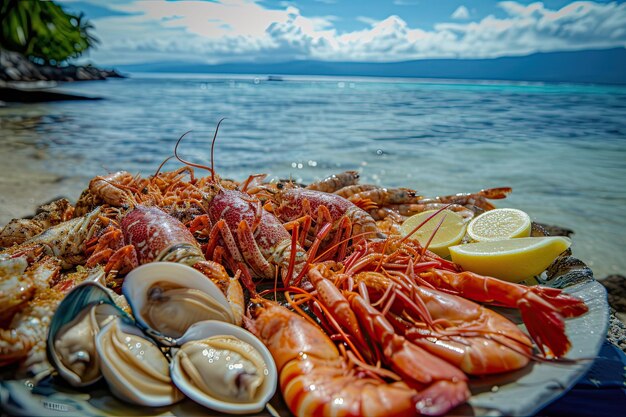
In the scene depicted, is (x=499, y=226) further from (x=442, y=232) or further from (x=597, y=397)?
(x=597, y=397)

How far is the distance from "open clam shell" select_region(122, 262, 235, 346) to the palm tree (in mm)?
40413

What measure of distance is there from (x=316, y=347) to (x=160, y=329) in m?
0.71

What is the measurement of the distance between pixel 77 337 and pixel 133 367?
0.27m

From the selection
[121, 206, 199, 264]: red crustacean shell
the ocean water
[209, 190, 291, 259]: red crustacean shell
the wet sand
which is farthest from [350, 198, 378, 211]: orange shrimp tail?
the wet sand

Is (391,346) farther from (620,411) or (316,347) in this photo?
(620,411)

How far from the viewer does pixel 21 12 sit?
33156 mm

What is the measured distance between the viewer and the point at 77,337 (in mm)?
1641

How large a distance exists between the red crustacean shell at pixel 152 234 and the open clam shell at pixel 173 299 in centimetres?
57

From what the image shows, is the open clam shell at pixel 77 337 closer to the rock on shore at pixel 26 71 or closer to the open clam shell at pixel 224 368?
the open clam shell at pixel 224 368

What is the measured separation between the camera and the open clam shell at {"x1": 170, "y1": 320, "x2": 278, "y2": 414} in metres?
1.56

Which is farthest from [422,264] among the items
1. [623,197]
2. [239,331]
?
[623,197]

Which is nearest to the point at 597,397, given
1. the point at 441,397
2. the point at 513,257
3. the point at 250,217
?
the point at 513,257

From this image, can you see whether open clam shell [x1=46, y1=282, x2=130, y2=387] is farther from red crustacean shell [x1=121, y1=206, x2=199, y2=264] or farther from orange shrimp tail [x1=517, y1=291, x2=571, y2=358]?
orange shrimp tail [x1=517, y1=291, x2=571, y2=358]

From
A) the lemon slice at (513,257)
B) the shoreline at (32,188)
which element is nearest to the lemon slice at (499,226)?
the lemon slice at (513,257)
